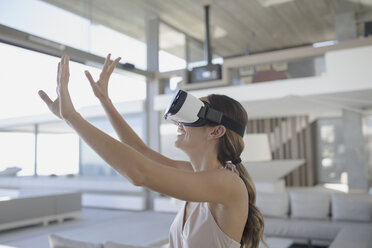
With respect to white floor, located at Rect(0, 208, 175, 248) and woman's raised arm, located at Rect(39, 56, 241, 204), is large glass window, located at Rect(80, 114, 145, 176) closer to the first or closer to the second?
white floor, located at Rect(0, 208, 175, 248)

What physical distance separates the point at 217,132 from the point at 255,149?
4.15 feet

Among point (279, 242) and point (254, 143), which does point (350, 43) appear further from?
point (254, 143)

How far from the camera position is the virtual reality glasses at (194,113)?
0.73 metres

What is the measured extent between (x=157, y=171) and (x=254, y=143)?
148 centimetres

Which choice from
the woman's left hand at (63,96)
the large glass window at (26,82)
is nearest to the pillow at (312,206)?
the large glass window at (26,82)

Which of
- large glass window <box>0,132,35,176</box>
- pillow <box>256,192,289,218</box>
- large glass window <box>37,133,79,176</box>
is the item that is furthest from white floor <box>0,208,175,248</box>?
pillow <box>256,192,289,218</box>

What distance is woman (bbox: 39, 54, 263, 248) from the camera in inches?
22.8

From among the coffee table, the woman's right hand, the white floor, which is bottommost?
the white floor

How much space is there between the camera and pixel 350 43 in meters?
4.95

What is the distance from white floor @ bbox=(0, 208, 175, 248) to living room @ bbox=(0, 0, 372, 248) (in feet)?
0.08

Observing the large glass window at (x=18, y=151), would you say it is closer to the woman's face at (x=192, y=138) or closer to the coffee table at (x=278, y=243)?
the coffee table at (x=278, y=243)

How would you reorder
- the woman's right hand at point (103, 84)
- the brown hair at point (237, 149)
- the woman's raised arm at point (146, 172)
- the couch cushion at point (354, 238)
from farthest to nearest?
the couch cushion at point (354, 238) < the woman's right hand at point (103, 84) < the brown hair at point (237, 149) < the woman's raised arm at point (146, 172)

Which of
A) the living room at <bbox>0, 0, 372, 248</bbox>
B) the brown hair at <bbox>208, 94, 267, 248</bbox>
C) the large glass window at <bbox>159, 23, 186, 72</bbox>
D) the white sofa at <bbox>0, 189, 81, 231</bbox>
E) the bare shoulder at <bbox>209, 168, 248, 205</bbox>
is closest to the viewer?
the bare shoulder at <bbox>209, 168, 248, 205</bbox>

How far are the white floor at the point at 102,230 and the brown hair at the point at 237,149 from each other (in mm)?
3402
